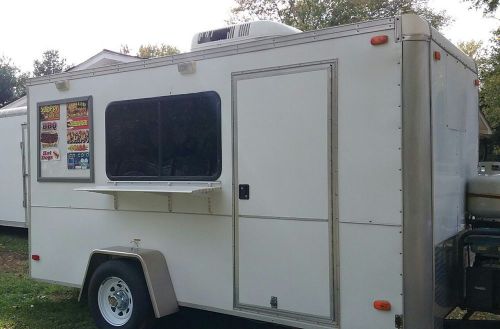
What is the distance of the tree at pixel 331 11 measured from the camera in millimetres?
22969

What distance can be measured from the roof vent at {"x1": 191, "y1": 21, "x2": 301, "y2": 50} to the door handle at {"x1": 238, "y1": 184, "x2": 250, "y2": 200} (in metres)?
1.22

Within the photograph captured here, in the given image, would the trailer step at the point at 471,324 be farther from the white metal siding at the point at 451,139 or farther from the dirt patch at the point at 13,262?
the dirt patch at the point at 13,262

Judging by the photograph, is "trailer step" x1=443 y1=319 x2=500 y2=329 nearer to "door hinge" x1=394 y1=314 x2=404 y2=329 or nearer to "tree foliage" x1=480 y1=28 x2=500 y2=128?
"door hinge" x1=394 y1=314 x2=404 y2=329

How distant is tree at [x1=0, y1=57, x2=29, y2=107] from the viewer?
81.1ft

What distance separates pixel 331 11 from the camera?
907 inches

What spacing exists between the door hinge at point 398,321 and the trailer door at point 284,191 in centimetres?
47

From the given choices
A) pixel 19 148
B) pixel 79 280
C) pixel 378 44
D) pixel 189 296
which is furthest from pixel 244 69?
pixel 19 148

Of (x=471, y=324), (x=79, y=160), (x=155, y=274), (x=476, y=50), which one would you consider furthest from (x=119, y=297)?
(x=476, y=50)

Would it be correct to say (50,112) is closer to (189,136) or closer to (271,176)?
(189,136)

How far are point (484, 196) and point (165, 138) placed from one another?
274 centimetres

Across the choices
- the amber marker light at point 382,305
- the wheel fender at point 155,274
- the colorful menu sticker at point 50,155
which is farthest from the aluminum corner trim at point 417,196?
the colorful menu sticker at point 50,155

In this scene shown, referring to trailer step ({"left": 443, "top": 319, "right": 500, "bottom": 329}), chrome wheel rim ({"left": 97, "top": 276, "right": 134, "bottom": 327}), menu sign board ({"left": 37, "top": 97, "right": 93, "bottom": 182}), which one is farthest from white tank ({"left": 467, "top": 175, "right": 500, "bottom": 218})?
menu sign board ({"left": 37, "top": 97, "right": 93, "bottom": 182})

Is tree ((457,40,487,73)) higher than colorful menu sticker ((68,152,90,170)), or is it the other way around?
tree ((457,40,487,73))

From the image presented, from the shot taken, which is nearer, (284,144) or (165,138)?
(284,144)
